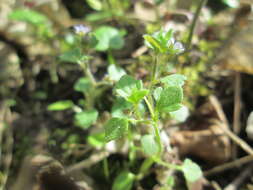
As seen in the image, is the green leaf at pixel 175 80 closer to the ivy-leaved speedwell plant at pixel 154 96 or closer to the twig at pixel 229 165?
the ivy-leaved speedwell plant at pixel 154 96

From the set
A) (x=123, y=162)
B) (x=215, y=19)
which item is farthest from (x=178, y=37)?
(x=123, y=162)

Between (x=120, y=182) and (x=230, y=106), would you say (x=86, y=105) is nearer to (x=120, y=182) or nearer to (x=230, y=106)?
(x=120, y=182)

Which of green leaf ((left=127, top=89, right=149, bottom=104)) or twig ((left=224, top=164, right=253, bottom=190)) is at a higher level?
green leaf ((left=127, top=89, right=149, bottom=104))

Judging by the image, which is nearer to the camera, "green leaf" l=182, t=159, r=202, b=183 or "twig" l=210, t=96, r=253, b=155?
"green leaf" l=182, t=159, r=202, b=183

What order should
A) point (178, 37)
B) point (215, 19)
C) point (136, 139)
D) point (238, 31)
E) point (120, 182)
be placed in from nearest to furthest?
1. point (120, 182)
2. point (136, 139)
3. point (178, 37)
4. point (238, 31)
5. point (215, 19)

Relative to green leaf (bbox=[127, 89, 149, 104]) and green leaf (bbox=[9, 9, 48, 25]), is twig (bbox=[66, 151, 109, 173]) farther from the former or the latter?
green leaf (bbox=[9, 9, 48, 25])

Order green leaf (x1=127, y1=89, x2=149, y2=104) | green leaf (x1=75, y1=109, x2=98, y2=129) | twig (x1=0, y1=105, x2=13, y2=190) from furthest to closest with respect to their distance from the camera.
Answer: twig (x1=0, y1=105, x2=13, y2=190)
green leaf (x1=75, y1=109, x2=98, y2=129)
green leaf (x1=127, y1=89, x2=149, y2=104)

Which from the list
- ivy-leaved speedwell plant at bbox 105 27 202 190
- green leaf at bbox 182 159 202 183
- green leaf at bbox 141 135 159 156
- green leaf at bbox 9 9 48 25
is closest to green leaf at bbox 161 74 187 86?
ivy-leaved speedwell plant at bbox 105 27 202 190
